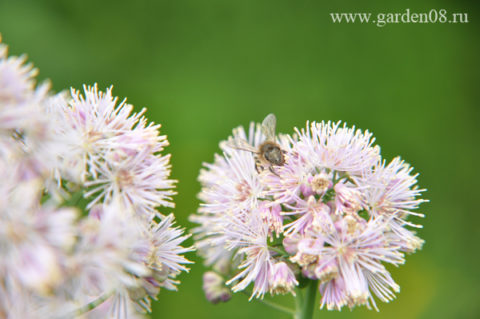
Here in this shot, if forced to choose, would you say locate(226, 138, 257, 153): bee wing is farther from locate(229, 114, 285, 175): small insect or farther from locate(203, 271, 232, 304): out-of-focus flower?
locate(203, 271, 232, 304): out-of-focus flower

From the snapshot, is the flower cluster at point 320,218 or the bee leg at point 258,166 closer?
the flower cluster at point 320,218

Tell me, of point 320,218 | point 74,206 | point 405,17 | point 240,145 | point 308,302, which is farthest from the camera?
point 405,17

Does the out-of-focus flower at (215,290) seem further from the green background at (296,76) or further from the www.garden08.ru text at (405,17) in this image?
the www.garden08.ru text at (405,17)

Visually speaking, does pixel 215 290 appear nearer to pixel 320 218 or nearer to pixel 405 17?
pixel 320 218

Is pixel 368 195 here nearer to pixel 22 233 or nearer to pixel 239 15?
pixel 22 233

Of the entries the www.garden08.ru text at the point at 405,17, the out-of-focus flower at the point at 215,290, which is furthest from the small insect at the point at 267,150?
the www.garden08.ru text at the point at 405,17

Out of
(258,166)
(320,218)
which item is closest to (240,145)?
(258,166)
